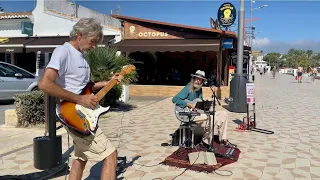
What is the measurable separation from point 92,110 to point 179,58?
17.0m

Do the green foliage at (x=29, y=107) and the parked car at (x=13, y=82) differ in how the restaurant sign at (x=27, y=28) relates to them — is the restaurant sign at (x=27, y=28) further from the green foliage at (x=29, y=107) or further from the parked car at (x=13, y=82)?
the green foliage at (x=29, y=107)

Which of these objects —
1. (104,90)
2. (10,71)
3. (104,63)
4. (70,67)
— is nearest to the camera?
(70,67)

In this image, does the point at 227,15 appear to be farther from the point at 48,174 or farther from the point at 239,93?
the point at 48,174

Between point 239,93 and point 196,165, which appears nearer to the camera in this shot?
point 196,165

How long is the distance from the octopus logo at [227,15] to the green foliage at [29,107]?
33.6 feet

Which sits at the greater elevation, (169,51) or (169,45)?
(169,45)

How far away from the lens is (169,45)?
49.0 feet

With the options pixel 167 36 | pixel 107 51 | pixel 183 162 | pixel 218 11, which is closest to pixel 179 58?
pixel 167 36

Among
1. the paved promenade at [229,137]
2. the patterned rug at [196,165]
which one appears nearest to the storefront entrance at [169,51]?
the paved promenade at [229,137]

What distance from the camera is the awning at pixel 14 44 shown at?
17438 millimetres

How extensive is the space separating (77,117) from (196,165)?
227 cm

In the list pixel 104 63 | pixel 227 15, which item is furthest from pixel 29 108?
pixel 227 15

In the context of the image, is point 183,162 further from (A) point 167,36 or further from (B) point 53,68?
(A) point 167,36

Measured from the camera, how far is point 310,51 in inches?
4183
